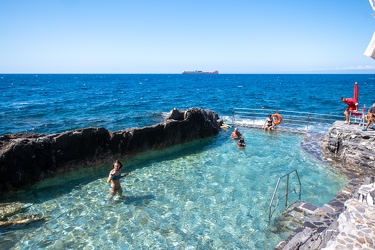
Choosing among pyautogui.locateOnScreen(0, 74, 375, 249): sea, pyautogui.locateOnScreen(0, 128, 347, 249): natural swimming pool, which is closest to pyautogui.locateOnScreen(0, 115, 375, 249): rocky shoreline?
pyautogui.locateOnScreen(0, 74, 375, 249): sea

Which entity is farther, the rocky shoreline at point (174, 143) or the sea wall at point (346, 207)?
the rocky shoreline at point (174, 143)

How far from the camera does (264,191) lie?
11.3 m

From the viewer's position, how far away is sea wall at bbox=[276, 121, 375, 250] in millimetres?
5943

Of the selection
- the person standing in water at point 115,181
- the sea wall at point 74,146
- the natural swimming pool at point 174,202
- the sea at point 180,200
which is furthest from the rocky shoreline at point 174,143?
the person standing in water at point 115,181

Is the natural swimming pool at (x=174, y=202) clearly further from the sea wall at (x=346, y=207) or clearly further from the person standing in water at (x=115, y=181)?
the sea wall at (x=346, y=207)

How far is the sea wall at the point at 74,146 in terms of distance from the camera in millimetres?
11844

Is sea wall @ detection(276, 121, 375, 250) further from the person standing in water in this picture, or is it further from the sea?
the person standing in water

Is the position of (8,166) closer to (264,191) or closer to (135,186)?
(135,186)

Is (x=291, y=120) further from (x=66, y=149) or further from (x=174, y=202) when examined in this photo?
(x=66, y=149)

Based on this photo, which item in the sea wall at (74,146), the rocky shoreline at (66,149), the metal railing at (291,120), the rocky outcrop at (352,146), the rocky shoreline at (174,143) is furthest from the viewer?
the metal railing at (291,120)

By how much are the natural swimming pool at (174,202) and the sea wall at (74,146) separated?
682 mm

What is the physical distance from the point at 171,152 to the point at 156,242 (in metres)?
9.03

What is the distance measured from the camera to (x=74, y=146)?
1386 cm

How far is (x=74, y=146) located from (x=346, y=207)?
12341 mm
